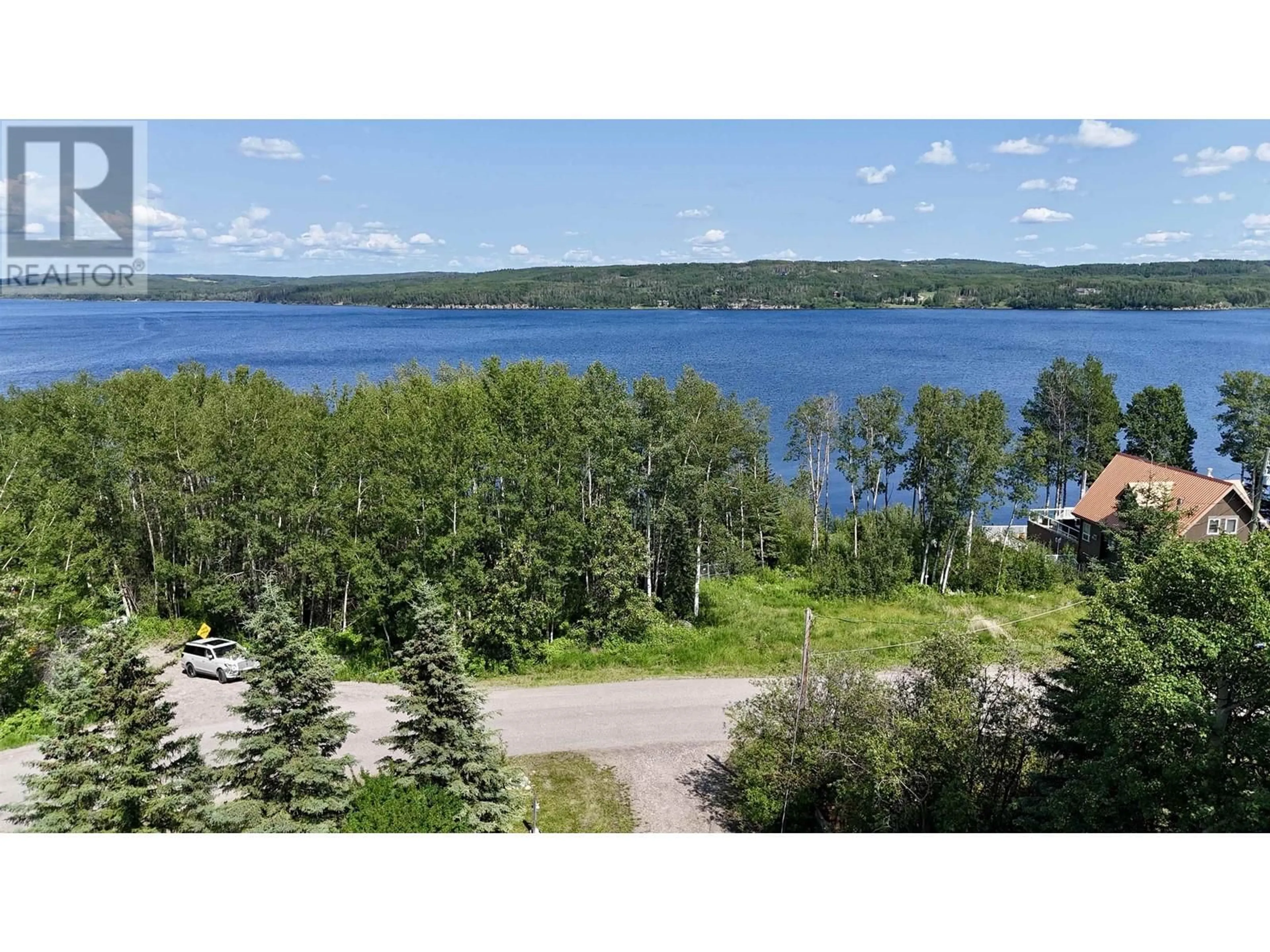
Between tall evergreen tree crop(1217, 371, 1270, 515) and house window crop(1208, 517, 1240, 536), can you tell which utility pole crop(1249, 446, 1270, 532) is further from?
house window crop(1208, 517, 1240, 536)

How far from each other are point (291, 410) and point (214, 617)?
6.05m

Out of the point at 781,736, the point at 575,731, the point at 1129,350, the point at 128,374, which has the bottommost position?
the point at 575,731

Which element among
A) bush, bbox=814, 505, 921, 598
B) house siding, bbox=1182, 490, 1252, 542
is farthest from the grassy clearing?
house siding, bbox=1182, 490, 1252, 542

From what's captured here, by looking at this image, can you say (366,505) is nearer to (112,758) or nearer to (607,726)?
(607,726)

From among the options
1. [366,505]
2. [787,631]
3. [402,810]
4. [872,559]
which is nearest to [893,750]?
[402,810]

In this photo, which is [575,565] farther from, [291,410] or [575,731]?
[291,410]

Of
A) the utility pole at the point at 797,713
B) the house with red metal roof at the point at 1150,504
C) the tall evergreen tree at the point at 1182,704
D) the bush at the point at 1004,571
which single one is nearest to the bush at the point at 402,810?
the utility pole at the point at 797,713

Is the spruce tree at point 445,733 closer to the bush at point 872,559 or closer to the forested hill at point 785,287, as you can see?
the bush at point 872,559

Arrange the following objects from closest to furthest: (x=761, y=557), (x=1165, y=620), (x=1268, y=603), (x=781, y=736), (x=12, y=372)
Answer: (x=1268, y=603) < (x=1165, y=620) < (x=781, y=736) < (x=761, y=557) < (x=12, y=372)

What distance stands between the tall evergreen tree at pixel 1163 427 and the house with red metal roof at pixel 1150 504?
9484mm

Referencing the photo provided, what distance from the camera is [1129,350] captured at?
76875 mm

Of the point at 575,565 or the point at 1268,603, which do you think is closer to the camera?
the point at 1268,603

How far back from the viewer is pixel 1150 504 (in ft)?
76.2

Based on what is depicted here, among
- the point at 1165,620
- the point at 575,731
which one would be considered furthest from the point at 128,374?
the point at 1165,620
